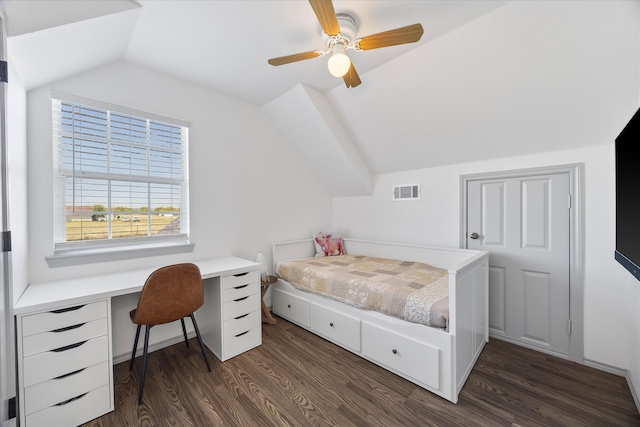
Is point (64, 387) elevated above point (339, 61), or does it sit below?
below

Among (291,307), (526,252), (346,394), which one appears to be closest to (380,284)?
(346,394)

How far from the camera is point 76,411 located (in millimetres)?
1571

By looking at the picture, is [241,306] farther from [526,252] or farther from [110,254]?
[526,252]

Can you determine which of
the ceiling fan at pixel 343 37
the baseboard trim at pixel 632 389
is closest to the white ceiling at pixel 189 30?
the ceiling fan at pixel 343 37

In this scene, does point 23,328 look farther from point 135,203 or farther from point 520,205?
point 520,205

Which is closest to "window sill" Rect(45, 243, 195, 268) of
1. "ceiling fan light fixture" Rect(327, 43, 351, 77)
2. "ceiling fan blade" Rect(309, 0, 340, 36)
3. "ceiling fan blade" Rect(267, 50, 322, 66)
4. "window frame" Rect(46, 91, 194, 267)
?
"window frame" Rect(46, 91, 194, 267)

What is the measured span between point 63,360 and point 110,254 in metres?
0.85

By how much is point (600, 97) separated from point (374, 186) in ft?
7.26

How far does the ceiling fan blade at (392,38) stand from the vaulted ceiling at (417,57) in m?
0.25

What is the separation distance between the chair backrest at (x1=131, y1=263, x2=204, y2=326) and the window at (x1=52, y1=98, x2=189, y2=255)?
2.39 ft

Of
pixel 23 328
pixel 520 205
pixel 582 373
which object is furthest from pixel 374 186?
pixel 23 328

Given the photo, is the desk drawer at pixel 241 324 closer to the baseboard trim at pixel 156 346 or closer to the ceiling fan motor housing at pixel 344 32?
the baseboard trim at pixel 156 346

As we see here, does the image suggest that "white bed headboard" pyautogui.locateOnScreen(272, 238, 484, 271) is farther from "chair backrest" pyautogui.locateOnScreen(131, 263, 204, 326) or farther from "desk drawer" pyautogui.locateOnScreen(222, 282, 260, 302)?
"chair backrest" pyautogui.locateOnScreen(131, 263, 204, 326)

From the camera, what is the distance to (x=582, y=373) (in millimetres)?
2057
